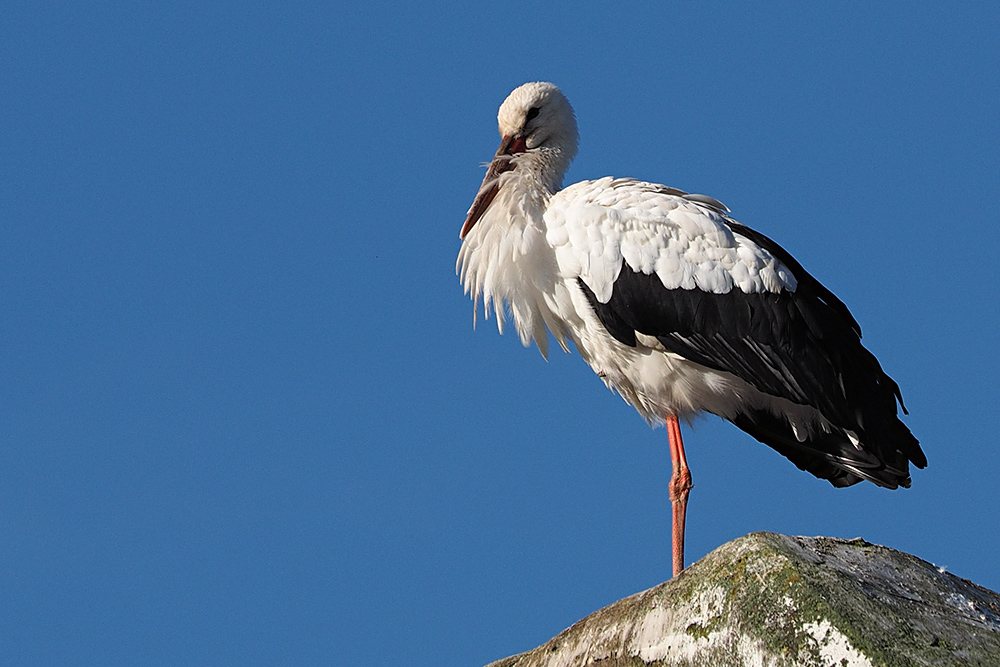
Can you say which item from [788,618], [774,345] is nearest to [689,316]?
[774,345]

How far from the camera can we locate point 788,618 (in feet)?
17.1

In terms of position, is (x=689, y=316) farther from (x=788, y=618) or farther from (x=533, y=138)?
(x=788, y=618)

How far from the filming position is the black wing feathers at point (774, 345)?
27.6 feet

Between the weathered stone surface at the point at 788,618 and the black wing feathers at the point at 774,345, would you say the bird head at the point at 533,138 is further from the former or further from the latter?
the weathered stone surface at the point at 788,618

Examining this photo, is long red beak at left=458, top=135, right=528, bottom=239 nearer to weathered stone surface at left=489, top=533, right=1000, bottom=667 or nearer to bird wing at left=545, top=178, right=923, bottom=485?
bird wing at left=545, top=178, right=923, bottom=485

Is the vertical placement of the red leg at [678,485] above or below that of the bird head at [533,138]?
below

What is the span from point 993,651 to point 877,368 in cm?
367

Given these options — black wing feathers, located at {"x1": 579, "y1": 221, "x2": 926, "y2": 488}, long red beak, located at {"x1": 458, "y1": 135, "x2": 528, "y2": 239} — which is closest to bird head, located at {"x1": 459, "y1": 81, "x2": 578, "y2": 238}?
long red beak, located at {"x1": 458, "y1": 135, "x2": 528, "y2": 239}

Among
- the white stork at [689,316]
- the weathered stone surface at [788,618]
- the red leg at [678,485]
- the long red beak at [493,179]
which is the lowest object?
the weathered stone surface at [788,618]

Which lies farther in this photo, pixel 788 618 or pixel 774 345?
pixel 774 345

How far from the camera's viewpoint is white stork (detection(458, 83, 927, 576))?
27.7ft

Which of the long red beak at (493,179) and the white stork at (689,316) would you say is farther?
the long red beak at (493,179)

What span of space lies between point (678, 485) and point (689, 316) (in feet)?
3.90

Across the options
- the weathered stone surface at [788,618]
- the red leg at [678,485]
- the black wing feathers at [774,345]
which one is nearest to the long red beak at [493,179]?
the black wing feathers at [774,345]
